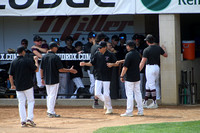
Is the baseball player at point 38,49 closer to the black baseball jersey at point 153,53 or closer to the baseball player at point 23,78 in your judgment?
the black baseball jersey at point 153,53

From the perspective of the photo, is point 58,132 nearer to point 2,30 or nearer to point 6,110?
point 6,110

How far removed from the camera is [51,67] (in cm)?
1036

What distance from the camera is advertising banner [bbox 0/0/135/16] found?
40.6 feet

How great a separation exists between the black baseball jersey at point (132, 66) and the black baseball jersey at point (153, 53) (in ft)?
4.11

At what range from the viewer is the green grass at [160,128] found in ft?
27.0

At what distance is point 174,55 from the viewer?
12.2m

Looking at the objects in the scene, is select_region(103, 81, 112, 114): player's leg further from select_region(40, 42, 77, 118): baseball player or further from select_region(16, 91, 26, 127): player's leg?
select_region(16, 91, 26, 127): player's leg

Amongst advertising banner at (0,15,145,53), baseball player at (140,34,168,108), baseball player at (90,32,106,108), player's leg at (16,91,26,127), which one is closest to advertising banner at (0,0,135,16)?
baseball player at (140,34,168,108)

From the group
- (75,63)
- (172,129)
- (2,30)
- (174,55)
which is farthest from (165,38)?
(2,30)

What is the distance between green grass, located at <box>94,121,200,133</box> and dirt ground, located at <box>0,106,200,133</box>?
51cm

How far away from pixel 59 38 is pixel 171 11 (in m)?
4.72

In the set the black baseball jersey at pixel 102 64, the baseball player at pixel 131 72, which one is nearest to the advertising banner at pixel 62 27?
the black baseball jersey at pixel 102 64

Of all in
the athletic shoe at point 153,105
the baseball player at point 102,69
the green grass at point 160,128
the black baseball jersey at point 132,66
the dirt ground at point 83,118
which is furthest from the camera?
the athletic shoe at point 153,105

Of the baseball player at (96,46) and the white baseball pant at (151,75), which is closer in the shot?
the baseball player at (96,46)
